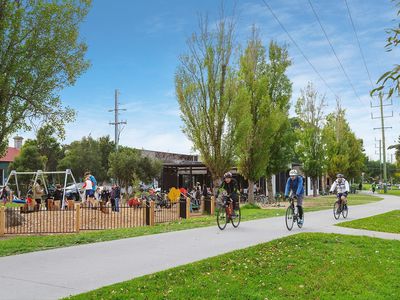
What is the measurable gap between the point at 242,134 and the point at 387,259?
16444 mm

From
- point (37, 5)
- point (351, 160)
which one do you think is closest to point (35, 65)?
point (37, 5)

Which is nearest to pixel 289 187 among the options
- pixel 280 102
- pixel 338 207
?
pixel 338 207

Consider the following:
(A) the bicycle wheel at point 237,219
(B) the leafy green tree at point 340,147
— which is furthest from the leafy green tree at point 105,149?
(A) the bicycle wheel at point 237,219

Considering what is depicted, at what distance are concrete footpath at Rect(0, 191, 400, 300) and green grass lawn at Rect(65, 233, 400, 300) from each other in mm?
578

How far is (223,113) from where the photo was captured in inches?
949

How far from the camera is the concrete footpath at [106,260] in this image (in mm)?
6305

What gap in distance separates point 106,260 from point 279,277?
336 cm

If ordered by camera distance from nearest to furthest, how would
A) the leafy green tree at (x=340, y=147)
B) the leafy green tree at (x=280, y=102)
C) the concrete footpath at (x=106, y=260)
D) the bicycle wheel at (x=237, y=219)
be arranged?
the concrete footpath at (x=106, y=260) → the bicycle wheel at (x=237, y=219) → the leafy green tree at (x=280, y=102) → the leafy green tree at (x=340, y=147)

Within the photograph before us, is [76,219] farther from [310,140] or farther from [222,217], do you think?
[310,140]

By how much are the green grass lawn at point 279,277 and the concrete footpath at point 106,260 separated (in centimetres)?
58

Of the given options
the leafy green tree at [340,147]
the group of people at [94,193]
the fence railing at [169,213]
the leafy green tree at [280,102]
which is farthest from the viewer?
the leafy green tree at [340,147]

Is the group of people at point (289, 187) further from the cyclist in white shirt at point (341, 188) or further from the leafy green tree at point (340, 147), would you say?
the leafy green tree at point (340, 147)

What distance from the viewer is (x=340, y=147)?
178 feet

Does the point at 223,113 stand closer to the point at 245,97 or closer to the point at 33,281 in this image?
the point at 245,97
